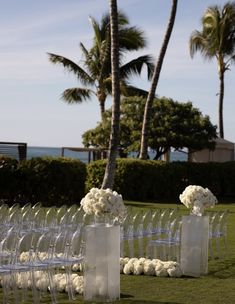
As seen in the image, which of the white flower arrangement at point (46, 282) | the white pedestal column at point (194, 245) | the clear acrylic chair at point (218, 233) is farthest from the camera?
the clear acrylic chair at point (218, 233)

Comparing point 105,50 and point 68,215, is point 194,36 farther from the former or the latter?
point 68,215

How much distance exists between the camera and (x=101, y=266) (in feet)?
29.8

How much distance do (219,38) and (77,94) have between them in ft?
28.6

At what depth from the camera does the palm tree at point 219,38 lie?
41.0m

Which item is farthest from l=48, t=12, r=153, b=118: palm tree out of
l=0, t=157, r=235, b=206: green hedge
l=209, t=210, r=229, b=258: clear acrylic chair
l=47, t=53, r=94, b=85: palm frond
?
l=209, t=210, r=229, b=258: clear acrylic chair

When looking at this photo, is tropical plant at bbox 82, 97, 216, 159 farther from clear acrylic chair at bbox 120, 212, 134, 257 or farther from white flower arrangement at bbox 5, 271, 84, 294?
white flower arrangement at bbox 5, 271, 84, 294

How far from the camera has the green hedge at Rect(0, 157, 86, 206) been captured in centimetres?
2350

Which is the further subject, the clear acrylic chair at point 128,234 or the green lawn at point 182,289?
the clear acrylic chair at point 128,234

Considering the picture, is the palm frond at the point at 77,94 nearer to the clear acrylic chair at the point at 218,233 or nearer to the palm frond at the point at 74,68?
the palm frond at the point at 74,68

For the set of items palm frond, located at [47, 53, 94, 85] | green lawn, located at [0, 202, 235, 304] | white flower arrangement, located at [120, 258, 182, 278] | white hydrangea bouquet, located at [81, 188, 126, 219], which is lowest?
green lawn, located at [0, 202, 235, 304]

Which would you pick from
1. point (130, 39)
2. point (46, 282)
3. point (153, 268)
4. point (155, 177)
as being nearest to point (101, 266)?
point (46, 282)

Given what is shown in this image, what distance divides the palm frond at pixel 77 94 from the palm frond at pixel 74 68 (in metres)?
0.83

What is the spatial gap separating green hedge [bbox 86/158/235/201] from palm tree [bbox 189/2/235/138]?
11.4m

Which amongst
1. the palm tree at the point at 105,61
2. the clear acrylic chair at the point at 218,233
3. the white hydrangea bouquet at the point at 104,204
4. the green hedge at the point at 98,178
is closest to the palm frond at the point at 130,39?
the palm tree at the point at 105,61
